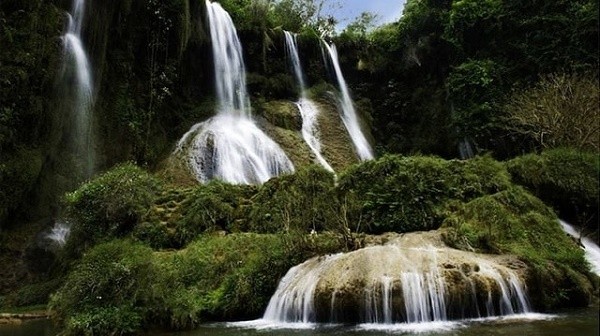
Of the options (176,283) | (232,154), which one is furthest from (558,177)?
(232,154)

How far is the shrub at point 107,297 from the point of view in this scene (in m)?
8.88

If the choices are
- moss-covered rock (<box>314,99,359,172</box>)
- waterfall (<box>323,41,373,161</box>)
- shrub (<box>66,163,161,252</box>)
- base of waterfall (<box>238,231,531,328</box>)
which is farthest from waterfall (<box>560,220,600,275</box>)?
waterfall (<box>323,41,373,161</box>)

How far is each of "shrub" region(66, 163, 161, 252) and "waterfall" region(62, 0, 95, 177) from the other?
4.28m

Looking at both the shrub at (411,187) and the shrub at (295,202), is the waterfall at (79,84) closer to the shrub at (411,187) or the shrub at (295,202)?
the shrub at (295,202)

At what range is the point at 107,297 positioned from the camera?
9.35m

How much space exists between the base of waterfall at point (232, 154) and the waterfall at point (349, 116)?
5.13m

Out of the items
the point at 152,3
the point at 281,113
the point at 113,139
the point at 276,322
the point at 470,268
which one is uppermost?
the point at 152,3

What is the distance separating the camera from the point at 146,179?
1505 centimetres

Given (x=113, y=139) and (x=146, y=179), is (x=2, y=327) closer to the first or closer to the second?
(x=146, y=179)

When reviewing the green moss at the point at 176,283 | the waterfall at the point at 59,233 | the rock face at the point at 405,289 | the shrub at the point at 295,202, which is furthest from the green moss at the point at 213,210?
the waterfall at the point at 59,233

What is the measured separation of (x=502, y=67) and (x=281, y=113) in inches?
383

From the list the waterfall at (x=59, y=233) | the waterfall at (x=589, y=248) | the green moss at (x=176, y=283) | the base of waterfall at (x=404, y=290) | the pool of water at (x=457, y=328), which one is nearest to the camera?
the pool of water at (x=457, y=328)

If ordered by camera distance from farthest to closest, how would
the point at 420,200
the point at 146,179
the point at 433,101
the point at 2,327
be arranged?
the point at 433,101 → the point at 146,179 → the point at 420,200 → the point at 2,327

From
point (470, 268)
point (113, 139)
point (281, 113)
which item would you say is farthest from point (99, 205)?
point (281, 113)
